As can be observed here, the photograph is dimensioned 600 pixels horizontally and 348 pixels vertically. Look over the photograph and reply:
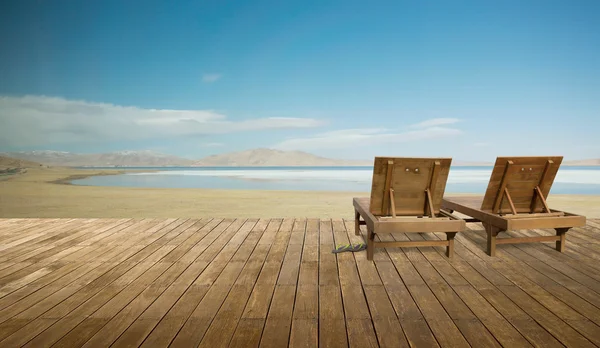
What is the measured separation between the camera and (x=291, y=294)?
2152mm

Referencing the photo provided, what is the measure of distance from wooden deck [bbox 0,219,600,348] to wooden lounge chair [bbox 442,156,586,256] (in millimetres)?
267

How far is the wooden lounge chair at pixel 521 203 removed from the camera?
2.91 metres

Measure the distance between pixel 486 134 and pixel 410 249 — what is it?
293ft

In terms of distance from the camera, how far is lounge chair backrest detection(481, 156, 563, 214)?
3.02 meters

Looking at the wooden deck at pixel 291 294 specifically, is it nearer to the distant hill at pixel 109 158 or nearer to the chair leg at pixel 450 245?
the chair leg at pixel 450 245

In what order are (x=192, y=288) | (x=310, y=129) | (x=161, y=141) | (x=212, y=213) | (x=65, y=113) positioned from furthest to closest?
(x=161, y=141), (x=310, y=129), (x=65, y=113), (x=212, y=213), (x=192, y=288)

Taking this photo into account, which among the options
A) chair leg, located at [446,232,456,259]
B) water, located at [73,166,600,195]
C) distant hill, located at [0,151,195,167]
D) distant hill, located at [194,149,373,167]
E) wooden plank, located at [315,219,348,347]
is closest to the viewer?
wooden plank, located at [315,219,348,347]

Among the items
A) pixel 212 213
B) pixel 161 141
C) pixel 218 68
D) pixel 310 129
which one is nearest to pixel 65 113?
pixel 161 141

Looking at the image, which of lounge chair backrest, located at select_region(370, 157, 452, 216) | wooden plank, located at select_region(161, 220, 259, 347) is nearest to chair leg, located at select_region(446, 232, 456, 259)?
lounge chair backrest, located at select_region(370, 157, 452, 216)

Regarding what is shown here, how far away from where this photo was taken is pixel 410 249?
10.8ft

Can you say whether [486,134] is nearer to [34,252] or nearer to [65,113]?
[34,252]

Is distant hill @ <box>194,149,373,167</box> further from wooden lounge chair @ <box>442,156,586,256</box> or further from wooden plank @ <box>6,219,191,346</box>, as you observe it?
wooden plank @ <box>6,219,191,346</box>

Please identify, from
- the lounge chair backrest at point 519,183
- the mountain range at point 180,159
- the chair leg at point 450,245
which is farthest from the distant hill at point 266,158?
the chair leg at point 450,245

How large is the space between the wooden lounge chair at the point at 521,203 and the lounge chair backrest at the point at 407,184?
1.70 feet
